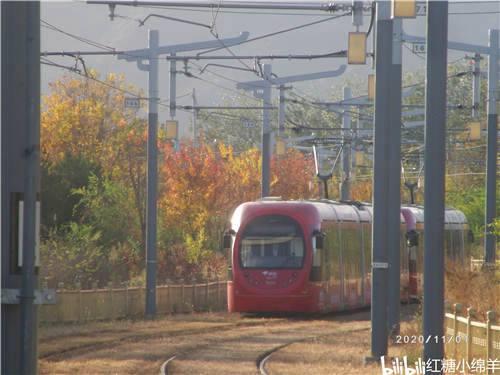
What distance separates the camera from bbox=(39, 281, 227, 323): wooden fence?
29797 millimetres

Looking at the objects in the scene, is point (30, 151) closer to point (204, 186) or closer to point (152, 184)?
point (152, 184)

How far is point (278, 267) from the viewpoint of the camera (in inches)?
1186

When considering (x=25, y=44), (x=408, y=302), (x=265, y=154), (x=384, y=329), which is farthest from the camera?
(x=265, y=154)

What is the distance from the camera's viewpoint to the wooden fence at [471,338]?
54.7ft

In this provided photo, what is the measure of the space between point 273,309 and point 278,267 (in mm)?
971

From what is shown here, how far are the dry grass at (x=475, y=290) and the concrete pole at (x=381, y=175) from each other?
1.90m

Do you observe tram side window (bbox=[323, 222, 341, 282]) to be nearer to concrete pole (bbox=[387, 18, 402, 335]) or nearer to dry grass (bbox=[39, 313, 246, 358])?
dry grass (bbox=[39, 313, 246, 358])

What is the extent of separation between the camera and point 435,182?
12570 mm

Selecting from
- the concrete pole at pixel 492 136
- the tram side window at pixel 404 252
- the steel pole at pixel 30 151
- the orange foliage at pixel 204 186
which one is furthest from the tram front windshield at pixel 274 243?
the steel pole at pixel 30 151

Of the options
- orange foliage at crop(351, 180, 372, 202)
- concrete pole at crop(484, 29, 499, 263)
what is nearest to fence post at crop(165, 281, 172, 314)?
concrete pole at crop(484, 29, 499, 263)

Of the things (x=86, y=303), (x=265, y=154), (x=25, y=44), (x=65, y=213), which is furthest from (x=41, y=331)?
(x=25, y=44)

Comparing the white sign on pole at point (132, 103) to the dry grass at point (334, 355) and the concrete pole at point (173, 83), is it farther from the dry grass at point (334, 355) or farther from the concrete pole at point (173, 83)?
the dry grass at point (334, 355)

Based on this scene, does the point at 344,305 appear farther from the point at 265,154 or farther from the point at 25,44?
the point at 25,44

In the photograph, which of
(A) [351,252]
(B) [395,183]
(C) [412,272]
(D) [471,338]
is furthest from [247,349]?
(C) [412,272]
